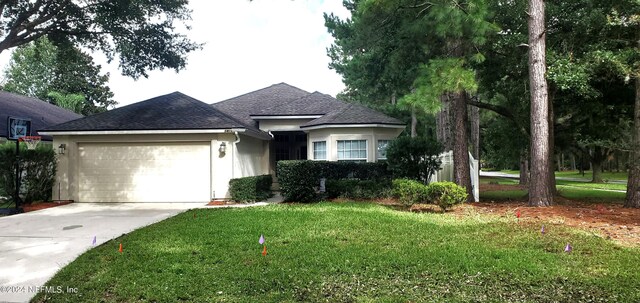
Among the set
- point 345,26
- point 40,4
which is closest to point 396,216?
point 345,26

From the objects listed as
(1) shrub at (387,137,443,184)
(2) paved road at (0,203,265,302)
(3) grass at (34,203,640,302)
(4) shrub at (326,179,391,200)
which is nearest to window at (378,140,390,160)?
(4) shrub at (326,179,391,200)

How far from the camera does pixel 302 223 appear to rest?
25.3 feet

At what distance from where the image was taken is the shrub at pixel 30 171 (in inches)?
438

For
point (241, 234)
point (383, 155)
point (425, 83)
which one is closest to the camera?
point (241, 234)

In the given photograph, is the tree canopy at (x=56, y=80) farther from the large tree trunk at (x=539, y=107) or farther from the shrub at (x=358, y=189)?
the large tree trunk at (x=539, y=107)

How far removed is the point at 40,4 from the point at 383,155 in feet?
48.4

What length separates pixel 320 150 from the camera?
14523 mm

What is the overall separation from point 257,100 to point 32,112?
11.9 metres

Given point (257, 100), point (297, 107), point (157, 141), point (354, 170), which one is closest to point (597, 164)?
point (354, 170)

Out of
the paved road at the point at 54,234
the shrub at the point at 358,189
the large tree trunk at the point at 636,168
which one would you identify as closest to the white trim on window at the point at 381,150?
the shrub at the point at 358,189

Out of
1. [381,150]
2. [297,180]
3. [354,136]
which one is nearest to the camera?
[297,180]

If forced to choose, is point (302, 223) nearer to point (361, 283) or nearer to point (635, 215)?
point (361, 283)

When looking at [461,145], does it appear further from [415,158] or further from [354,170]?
[354,170]

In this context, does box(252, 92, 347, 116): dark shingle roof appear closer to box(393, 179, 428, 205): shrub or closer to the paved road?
the paved road
